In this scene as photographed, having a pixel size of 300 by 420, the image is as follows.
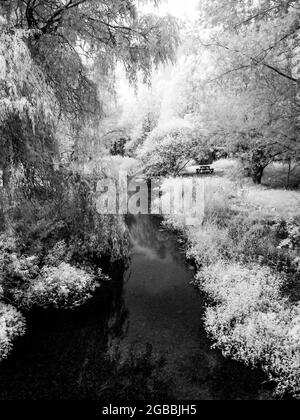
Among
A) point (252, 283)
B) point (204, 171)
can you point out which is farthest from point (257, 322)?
point (204, 171)

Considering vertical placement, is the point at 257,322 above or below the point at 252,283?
below

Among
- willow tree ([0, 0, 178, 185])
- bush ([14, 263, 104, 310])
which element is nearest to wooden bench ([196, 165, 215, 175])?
bush ([14, 263, 104, 310])

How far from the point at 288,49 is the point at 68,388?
9919mm

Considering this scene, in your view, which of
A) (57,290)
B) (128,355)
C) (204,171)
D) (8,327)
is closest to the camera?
(128,355)

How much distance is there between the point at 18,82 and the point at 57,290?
5402mm

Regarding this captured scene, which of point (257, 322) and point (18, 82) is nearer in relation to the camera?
point (18, 82)

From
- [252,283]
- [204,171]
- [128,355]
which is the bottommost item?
[128,355]

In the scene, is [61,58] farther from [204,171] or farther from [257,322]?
[204,171]

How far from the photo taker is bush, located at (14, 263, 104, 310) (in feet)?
25.3

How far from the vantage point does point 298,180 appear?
58.3 feet

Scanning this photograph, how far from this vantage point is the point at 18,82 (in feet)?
13.9

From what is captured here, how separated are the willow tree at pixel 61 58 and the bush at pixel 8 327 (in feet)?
11.8

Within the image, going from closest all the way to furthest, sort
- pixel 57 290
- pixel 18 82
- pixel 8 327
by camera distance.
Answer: pixel 18 82 < pixel 8 327 < pixel 57 290

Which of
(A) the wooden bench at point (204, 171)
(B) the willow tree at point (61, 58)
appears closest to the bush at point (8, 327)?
(B) the willow tree at point (61, 58)
